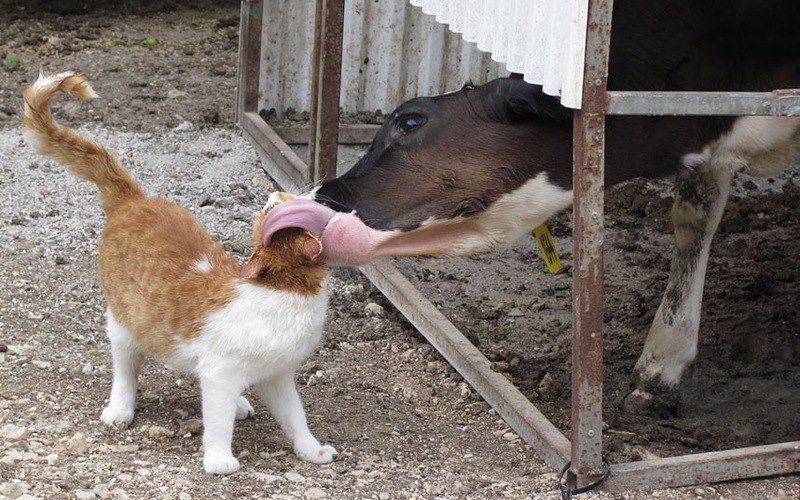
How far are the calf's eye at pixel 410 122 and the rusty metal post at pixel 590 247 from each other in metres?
0.72

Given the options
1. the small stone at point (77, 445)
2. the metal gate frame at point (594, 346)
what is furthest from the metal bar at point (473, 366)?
the small stone at point (77, 445)

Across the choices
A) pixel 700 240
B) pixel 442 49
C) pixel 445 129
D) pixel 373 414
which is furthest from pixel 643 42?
pixel 442 49

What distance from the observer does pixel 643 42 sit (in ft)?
12.1

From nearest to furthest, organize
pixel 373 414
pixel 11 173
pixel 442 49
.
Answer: pixel 373 414 < pixel 11 173 < pixel 442 49

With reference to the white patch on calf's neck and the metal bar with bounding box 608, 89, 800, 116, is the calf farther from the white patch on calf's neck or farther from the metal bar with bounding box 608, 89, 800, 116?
the metal bar with bounding box 608, 89, 800, 116

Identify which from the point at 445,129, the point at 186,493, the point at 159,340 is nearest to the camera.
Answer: the point at 186,493

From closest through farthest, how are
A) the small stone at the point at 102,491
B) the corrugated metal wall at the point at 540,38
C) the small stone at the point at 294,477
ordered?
the corrugated metal wall at the point at 540,38, the small stone at the point at 102,491, the small stone at the point at 294,477

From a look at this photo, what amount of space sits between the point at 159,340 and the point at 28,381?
2.22ft

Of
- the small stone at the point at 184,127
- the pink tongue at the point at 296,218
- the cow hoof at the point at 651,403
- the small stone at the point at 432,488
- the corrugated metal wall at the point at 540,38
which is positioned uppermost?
the corrugated metal wall at the point at 540,38

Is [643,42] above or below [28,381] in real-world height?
above

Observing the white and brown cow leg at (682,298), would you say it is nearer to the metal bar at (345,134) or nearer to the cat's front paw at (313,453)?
the cat's front paw at (313,453)

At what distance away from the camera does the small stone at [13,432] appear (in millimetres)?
3414

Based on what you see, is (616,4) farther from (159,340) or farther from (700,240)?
(159,340)

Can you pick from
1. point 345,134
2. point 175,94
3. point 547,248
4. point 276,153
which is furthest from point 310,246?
point 175,94
